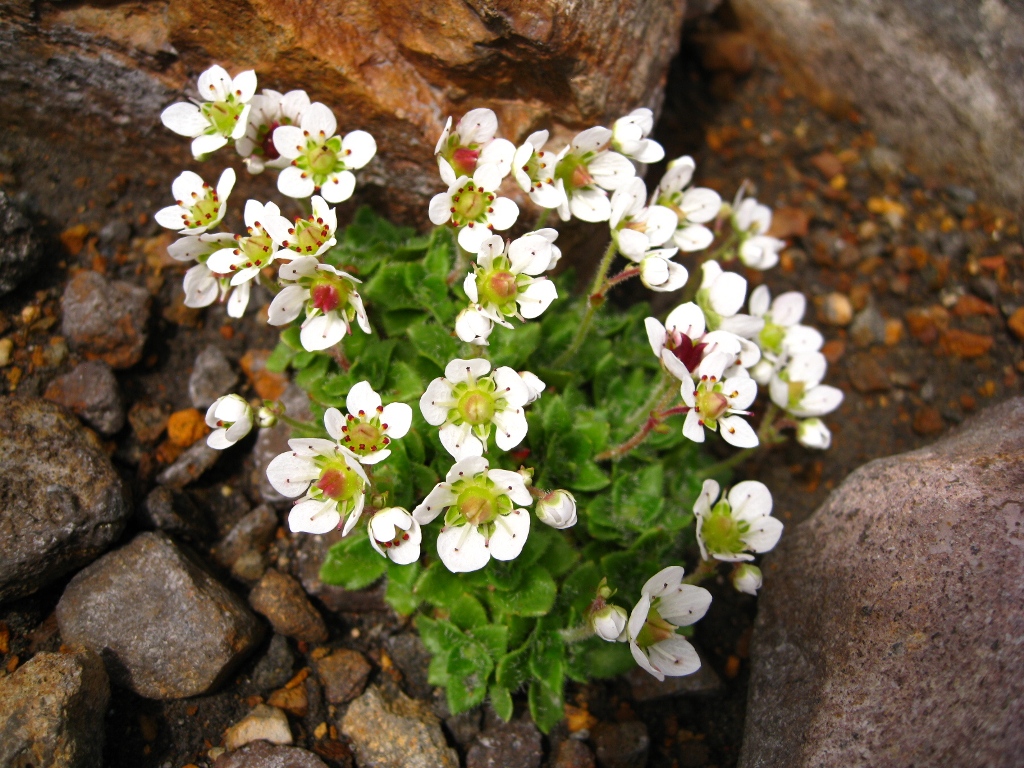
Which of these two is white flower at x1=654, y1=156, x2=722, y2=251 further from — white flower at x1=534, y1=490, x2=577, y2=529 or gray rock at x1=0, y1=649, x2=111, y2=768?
gray rock at x1=0, y1=649, x2=111, y2=768

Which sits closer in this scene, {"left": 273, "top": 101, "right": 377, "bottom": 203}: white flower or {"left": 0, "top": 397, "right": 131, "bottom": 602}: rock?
{"left": 0, "top": 397, "right": 131, "bottom": 602}: rock

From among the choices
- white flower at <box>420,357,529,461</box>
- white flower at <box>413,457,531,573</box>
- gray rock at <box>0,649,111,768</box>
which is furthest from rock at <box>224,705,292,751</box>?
white flower at <box>420,357,529,461</box>

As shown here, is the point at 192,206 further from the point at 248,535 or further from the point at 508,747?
the point at 508,747

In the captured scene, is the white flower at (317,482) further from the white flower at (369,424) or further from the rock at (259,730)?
the rock at (259,730)

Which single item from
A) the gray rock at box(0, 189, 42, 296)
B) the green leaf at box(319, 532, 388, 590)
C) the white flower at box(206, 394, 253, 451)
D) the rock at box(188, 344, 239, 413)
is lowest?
the rock at box(188, 344, 239, 413)

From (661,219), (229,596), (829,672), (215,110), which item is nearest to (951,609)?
(829,672)

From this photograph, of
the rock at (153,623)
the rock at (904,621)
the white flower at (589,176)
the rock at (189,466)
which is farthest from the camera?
the rock at (189,466)

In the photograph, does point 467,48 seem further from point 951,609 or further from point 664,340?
point 951,609

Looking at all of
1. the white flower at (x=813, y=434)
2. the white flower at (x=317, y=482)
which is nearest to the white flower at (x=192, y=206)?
the white flower at (x=317, y=482)
